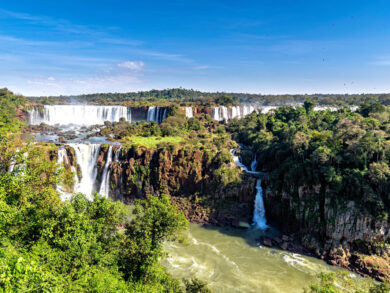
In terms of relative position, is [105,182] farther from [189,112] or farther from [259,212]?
[189,112]

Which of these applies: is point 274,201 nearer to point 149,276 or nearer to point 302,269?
point 302,269

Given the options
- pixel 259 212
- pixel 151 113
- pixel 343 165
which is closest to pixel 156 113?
pixel 151 113

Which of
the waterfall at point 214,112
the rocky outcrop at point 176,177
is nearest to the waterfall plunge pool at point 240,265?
the rocky outcrop at point 176,177

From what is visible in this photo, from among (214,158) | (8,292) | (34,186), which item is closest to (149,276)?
(34,186)

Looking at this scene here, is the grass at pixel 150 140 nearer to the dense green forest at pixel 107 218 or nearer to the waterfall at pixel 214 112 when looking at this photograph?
the dense green forest at pixel 107 218

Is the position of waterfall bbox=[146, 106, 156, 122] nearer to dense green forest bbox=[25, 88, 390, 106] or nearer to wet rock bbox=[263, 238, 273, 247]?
dense green forest bbox=[25, 88, 390, 106]
